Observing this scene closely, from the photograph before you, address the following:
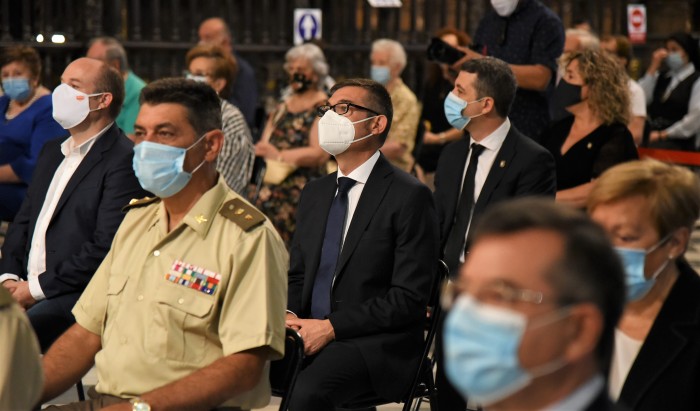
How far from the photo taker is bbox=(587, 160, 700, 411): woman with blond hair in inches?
108

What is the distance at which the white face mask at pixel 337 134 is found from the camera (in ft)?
14.3

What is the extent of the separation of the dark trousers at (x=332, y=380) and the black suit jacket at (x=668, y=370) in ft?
4.10

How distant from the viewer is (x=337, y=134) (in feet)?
14.3

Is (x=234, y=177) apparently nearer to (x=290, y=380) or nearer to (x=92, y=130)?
(x=92, y=130)

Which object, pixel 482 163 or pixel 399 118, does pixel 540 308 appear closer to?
pixel 482 163

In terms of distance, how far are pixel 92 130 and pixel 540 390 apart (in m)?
3.30

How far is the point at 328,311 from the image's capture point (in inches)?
162

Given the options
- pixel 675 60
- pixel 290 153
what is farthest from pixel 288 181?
pixel 675 60

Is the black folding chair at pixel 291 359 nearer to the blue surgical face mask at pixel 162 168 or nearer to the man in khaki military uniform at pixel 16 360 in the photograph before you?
the blue surgical face mask at pixel 162 168

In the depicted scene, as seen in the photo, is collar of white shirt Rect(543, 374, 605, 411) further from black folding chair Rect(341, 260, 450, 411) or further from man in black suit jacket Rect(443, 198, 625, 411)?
black folding chair Rect(341, 260, 450, 411)

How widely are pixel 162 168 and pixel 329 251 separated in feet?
3.14

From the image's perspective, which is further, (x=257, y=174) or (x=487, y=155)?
(x=257, y=174)

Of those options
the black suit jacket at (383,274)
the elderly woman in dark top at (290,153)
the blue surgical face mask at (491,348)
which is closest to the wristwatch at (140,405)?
→ the black suit jacket at (383,274)

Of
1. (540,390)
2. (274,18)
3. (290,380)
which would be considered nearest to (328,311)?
(290,380)
